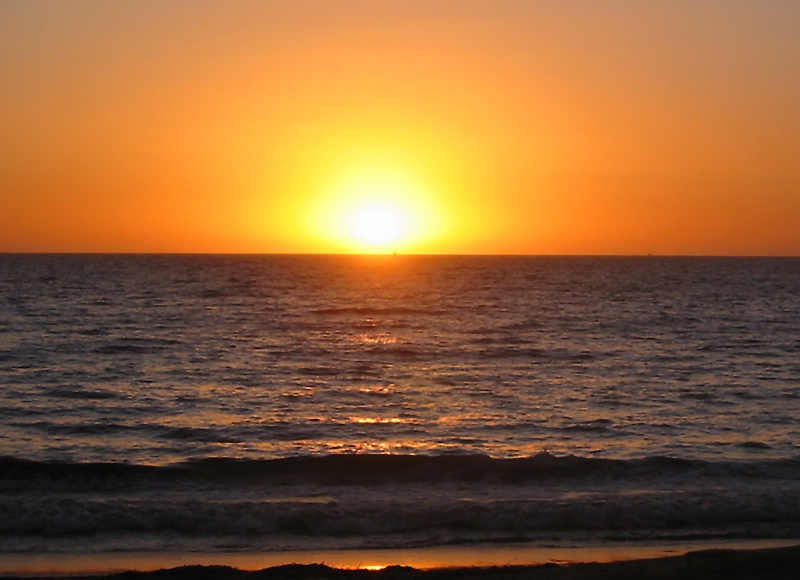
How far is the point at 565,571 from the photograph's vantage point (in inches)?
386

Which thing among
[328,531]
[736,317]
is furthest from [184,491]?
[736,317]

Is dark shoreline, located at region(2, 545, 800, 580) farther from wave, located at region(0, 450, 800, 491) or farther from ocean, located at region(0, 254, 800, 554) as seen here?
wave, located at region(0, 450, 800, 491)

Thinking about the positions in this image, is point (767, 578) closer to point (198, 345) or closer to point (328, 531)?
point (328, 531)

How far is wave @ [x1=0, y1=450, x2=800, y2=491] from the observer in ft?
50.2

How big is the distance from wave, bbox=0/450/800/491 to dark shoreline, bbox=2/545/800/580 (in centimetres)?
526

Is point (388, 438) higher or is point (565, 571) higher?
point (565, 571)

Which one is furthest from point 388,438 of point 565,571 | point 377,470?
point 565,571

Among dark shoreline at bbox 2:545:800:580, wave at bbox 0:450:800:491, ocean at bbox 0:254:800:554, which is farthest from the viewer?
wave at bbox 0:450:800:491

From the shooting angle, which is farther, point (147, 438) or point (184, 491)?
point (147, 438)

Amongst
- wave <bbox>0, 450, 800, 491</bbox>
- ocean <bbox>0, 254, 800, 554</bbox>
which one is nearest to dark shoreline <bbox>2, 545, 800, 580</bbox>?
ocean <bbox>0, 254, 800, 554</bbox>

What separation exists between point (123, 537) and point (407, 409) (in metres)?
11.4

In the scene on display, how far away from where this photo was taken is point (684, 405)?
75.4 feet

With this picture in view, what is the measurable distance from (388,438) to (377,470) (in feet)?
8.55

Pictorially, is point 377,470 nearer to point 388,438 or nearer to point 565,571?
point 388,438
